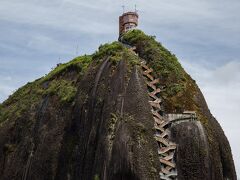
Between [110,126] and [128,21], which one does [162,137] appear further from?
[128,21]

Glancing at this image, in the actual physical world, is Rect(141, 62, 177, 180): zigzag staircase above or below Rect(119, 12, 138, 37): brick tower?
below

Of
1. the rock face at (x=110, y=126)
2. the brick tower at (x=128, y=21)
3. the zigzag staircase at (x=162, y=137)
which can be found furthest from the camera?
the brick tower at (x=128, y=21)

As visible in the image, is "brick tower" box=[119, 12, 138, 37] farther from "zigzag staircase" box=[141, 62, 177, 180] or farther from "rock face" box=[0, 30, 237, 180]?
"zigzag staircase" box=[141, 62, 177, 180]

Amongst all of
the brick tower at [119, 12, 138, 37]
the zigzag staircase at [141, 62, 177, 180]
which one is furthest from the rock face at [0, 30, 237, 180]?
the brick tower at [119, 12, 138, 37]

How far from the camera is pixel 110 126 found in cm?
1850

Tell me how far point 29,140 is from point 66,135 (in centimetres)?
327

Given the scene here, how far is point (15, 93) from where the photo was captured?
30.8 metres

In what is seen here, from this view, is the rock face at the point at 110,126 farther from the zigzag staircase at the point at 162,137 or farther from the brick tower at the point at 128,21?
the brick tower at the point at 128,21

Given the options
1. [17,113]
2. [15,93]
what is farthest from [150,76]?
[15,93]

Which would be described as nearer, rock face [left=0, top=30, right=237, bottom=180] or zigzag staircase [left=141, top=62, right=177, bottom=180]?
zigzag staircase [left=141, top=62, right=177, bottom=180]

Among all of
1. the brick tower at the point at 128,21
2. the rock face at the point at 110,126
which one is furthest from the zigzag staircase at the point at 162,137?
the brick tower at the point at 128,21

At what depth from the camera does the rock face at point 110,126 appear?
1767 centimetres

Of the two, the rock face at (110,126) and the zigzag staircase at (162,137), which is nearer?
the zigzag staircase at (162,137)

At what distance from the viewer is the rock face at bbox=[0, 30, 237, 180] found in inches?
696
